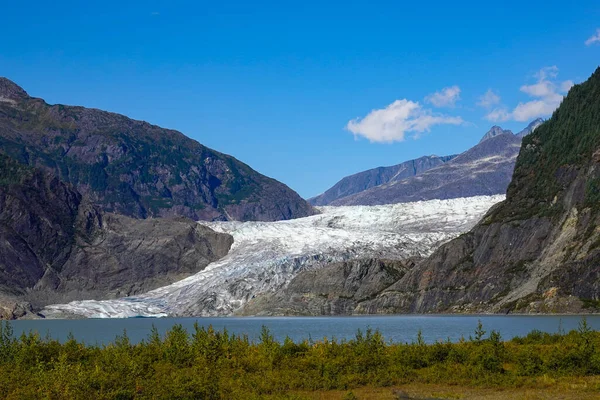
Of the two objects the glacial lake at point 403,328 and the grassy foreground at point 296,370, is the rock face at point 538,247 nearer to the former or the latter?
the glacial lake at point 403,328

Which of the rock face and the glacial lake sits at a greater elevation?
the rock face

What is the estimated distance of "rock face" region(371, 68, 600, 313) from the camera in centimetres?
13762

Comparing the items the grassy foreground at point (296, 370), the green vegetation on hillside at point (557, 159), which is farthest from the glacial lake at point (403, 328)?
the green vegetation on hillside at point (557, 159)

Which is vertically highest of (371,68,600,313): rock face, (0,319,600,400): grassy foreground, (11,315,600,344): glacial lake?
(371,68,600,313): rock face

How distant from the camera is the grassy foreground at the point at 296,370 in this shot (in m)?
38.0

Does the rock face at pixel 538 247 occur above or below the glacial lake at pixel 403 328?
above

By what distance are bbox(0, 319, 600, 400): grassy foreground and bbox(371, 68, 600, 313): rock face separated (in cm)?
8794

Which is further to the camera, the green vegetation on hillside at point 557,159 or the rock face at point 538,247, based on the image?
the green vegetation on hillside at point 557,159

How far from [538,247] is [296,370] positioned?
12411 centimetres

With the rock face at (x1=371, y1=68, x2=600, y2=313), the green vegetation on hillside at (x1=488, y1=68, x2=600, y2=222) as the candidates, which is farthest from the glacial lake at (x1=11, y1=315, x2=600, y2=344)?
the green vegetation on hillside at (x1=488, y1=68, x2=600, y2=222)

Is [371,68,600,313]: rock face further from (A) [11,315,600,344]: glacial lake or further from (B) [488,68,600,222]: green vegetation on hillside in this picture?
(A) [11,315,600,344]: glacial lake

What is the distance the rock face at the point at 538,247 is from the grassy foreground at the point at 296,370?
87.9 metres

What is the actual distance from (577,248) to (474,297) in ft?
91.9

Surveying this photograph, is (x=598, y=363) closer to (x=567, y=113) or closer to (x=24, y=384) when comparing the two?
(x=24, y=384)
